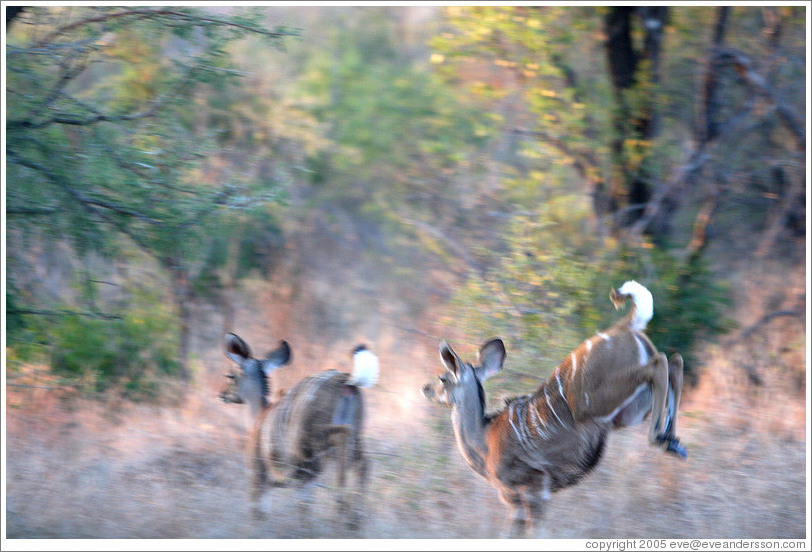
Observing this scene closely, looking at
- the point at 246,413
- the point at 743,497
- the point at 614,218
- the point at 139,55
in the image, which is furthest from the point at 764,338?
the point at 139,55

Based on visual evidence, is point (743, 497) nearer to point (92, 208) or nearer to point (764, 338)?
point (764, 338)

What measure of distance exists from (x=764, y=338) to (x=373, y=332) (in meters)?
4.31

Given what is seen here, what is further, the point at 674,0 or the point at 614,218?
the point at 614,218

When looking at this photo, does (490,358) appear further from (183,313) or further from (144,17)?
(183,313)

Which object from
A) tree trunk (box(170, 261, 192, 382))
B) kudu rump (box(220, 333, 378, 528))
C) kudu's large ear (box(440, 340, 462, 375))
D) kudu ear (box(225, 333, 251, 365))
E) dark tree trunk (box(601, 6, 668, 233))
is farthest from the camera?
dark tree trunk (box(601, 6, 668, 233))

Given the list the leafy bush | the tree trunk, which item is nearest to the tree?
the tree trunk

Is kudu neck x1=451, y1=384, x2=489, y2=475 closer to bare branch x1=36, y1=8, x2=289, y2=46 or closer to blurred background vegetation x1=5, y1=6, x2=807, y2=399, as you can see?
blurred background vegetation x1=5, y1=6, x2=807, y2=399

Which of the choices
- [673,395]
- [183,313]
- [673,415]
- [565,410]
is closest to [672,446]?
[673,415]

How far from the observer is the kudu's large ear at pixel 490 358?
17.7ft

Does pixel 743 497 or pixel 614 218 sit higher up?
pixel 614 218

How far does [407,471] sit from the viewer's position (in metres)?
6.08

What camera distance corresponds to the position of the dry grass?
5508 millimetres

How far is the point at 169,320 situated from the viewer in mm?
7891

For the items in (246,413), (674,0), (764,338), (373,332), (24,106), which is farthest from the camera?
(373,332)
